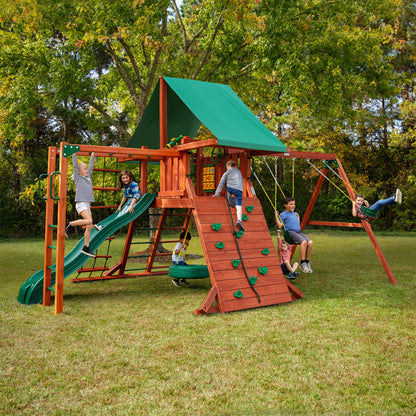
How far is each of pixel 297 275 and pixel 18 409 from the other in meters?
6.96

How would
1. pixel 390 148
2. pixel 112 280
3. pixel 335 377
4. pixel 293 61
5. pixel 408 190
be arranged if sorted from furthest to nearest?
pixel 390 148, pixel 408 190, pixel 293 61, pixel 112 280, pixel 335 377

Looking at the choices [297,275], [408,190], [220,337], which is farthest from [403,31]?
[220,337]

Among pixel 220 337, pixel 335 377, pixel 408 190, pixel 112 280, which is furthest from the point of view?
pixel 408 190

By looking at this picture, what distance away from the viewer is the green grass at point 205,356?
342 cm

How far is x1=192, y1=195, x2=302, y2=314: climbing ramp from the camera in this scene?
20.8ft

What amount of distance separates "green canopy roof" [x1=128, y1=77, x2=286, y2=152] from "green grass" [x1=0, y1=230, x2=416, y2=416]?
104 inches

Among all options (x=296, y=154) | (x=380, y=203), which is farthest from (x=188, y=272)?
(x=380, y=203)

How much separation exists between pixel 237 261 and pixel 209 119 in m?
2.44

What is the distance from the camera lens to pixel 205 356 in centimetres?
444

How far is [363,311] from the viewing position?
6.27 m

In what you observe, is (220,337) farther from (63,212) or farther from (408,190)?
(408,190)

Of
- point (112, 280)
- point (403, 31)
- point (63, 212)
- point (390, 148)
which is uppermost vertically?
point (403, 31)

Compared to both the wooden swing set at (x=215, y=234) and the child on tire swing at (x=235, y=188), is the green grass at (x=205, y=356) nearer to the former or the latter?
the wooden swing set at (x=215, y=234)

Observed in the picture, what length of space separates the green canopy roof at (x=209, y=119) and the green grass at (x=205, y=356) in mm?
2654
